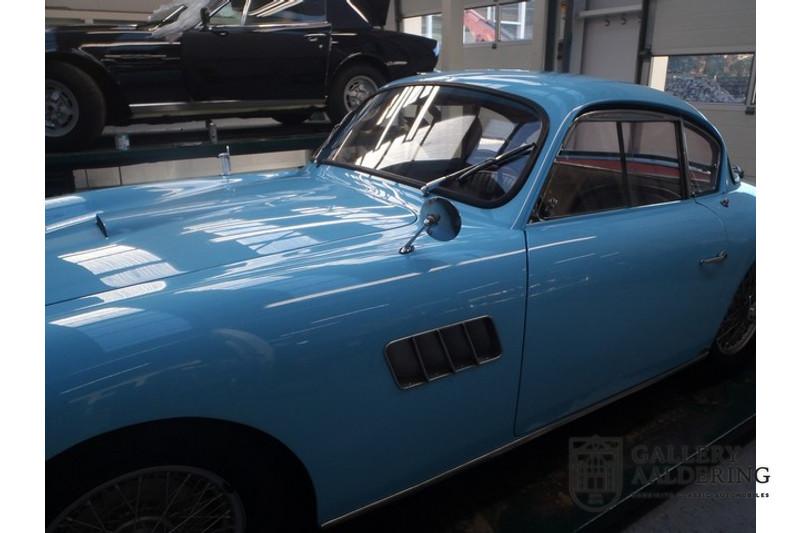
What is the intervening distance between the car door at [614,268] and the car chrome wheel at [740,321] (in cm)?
26

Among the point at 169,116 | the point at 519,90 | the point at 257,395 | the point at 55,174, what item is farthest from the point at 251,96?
the point at 257,395

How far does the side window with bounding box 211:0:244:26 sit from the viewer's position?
4555 millimetres

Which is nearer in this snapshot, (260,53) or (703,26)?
(260,53)

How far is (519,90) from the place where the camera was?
2211 mm

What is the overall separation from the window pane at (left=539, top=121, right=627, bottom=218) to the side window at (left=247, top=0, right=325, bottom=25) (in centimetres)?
349

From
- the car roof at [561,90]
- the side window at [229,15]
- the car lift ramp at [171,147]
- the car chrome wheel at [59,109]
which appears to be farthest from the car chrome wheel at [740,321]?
the car chrome wheel at [59,109]

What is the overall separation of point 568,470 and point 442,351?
981 millimetres

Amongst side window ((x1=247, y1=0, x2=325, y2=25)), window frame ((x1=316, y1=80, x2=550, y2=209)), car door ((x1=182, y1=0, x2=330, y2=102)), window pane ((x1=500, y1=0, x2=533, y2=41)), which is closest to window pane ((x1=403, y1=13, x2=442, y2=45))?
window pane ((x1=500, y1=0, x2=533, y2=41))

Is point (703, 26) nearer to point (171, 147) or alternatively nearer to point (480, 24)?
point (480, 24)

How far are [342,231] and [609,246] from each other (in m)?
0.91

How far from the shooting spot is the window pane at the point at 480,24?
35.3 ft

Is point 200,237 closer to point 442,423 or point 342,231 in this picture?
point 342,231

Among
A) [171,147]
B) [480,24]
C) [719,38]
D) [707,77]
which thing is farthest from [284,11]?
[480,24]

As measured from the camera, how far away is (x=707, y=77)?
834 cm
